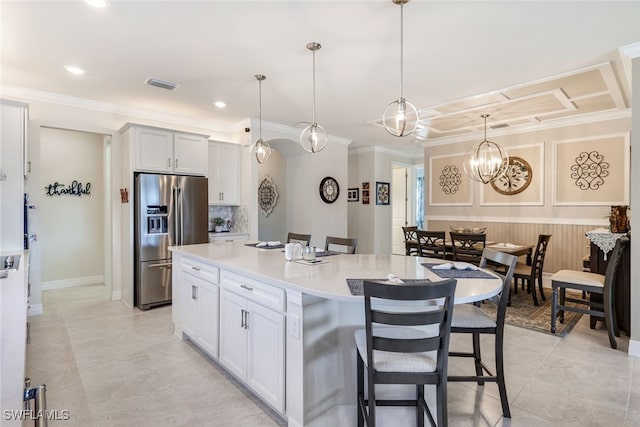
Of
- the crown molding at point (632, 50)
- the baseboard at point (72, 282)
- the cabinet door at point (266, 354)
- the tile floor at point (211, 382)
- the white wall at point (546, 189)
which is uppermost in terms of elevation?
the crown molding at point (632, 50)

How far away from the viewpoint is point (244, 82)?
3727mm

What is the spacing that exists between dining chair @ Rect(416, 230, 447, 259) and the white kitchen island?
2.36m

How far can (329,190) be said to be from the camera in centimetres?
649

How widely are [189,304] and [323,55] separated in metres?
2.55

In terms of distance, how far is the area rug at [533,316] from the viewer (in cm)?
353

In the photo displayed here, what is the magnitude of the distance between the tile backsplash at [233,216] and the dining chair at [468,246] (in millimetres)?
3097

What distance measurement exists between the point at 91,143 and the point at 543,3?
6.13 m

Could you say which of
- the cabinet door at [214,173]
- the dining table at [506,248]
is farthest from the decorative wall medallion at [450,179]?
the cabinet door at [214,173]

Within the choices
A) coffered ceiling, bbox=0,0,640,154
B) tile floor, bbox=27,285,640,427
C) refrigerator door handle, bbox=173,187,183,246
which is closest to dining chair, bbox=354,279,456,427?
tile floor, bbox=27,285,640,427

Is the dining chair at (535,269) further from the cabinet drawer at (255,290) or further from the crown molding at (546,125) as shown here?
the cabinet drawer at (255,290)

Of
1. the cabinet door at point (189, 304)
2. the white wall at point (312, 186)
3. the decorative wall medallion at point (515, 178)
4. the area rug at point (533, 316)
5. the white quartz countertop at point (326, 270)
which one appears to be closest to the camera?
the white quartz countertop at point (326, 270)

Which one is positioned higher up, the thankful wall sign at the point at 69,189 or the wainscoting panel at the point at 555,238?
the thankful wall sign at the point at 69,189

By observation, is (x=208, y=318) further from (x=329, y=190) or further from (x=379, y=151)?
(x=379, y=151)

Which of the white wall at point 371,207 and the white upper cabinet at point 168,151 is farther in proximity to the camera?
the white wall at point 371,207
